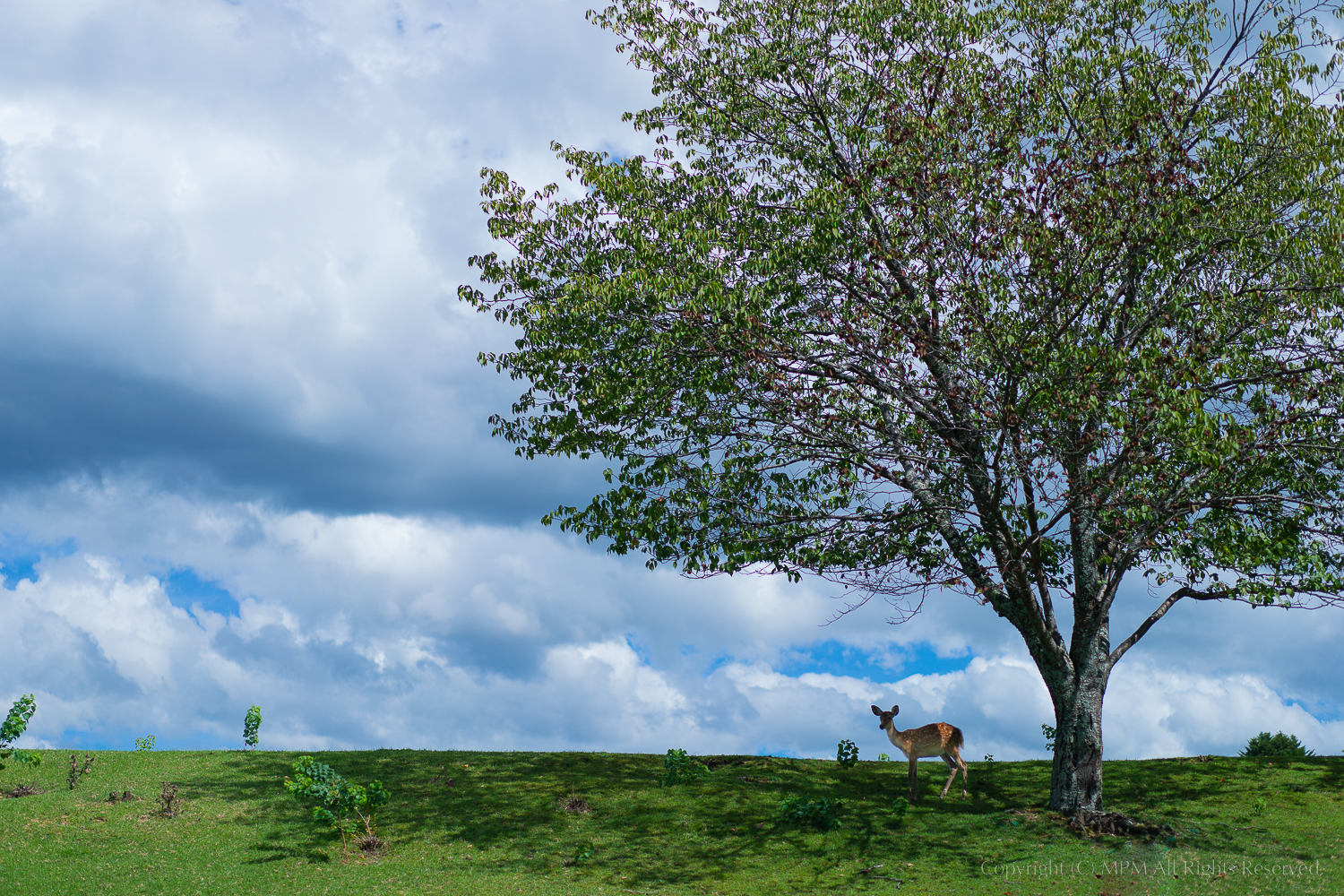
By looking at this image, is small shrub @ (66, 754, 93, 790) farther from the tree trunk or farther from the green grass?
the tree trunk

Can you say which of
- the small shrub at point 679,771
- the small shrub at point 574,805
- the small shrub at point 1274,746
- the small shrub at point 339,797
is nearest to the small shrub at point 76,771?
the small shrub at point 339,797

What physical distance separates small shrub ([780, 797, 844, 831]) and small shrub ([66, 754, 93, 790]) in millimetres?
14783

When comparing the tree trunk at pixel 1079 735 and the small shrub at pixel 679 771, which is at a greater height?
the tree trunk at pixel 1079 735

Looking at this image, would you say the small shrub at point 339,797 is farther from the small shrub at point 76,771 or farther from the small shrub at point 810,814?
the small shrub at point 810,814

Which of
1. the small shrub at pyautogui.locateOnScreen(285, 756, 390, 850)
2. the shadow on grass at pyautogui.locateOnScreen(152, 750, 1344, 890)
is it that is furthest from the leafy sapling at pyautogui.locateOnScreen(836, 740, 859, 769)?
the small shrub at pyautogui.locateOnScreen(285, 756, 390, 850)

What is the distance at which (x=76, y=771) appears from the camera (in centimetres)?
2075

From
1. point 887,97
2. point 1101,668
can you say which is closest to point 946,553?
point 1101,668

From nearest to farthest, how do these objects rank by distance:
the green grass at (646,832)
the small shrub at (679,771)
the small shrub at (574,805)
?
the green grass at (646,832) < the small shrub at (574,805) < the small shrub at (679,771)

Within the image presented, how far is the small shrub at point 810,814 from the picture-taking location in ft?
58.6

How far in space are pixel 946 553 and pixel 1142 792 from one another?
6.97 m

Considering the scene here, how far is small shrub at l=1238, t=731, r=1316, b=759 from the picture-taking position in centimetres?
2558

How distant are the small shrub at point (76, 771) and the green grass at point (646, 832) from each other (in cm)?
17

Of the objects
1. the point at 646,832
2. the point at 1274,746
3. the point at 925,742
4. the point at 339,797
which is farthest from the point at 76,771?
the point at 1274,746

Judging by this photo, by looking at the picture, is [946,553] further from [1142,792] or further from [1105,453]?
[1142,792]
